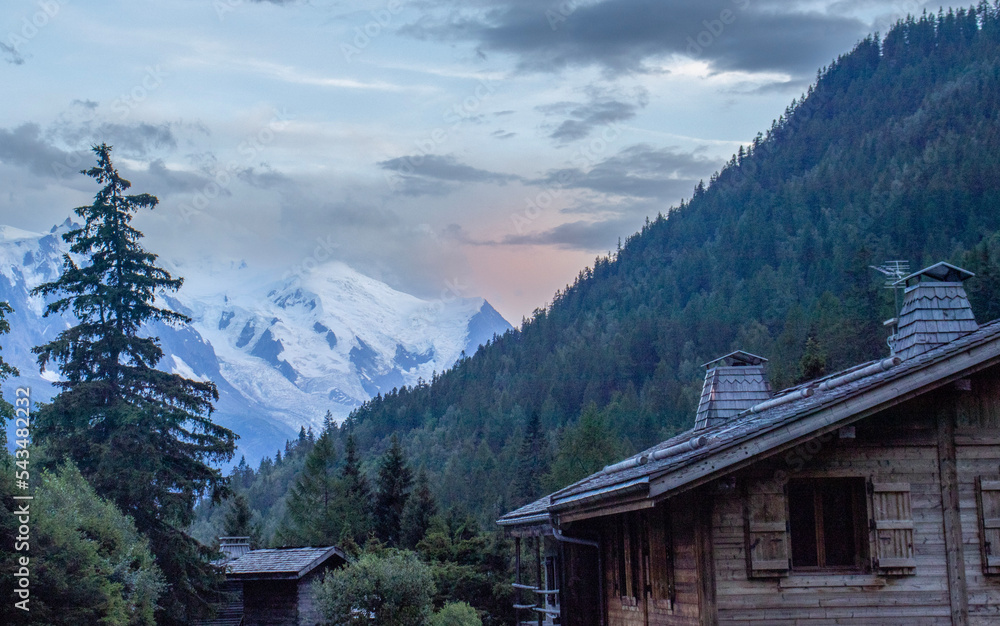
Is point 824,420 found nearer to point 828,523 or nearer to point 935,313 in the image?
point 828,523

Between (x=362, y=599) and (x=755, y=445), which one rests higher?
(x=755, y=445)

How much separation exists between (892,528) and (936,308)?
6.88 meters

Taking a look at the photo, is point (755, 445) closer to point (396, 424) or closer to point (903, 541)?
point (903, 541)

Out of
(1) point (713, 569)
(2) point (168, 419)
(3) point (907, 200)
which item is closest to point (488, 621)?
(2) point (168, 419)

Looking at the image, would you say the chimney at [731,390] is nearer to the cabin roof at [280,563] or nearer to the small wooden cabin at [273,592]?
the cabin roof at [280,563]

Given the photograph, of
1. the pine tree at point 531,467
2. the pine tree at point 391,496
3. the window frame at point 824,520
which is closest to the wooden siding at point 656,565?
the window frame at point 824,520

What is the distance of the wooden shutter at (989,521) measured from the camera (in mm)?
13023

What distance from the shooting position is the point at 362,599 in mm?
31359

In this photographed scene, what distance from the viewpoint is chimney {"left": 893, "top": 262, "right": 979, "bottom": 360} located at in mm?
18344

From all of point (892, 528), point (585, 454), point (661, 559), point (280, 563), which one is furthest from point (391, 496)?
point (892, 528)

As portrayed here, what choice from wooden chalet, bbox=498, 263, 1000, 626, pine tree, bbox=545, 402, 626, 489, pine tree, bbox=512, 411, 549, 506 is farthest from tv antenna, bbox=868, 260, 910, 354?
pine tree, bbox=512, 411, 549, 506

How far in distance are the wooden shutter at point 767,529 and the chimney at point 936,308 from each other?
21.9 feet

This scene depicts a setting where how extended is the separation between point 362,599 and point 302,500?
52.0 meters

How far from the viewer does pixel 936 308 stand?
18.5 metres
